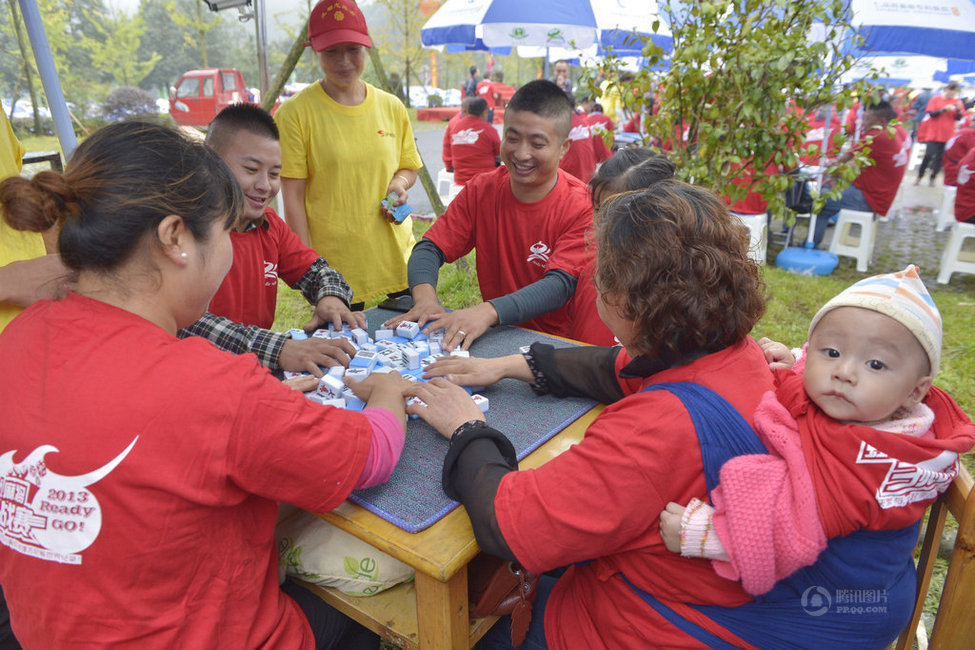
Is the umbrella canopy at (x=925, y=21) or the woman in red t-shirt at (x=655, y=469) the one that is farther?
the umbrella canopy at (x=925, y=21)

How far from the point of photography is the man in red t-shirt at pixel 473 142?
765 cm

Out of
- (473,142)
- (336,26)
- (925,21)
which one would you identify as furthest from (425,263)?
(473,142)

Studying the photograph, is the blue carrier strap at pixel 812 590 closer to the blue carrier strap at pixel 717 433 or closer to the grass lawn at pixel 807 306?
the blue carrier strap at pixel 717 433

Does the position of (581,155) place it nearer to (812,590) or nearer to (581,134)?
(581,134)

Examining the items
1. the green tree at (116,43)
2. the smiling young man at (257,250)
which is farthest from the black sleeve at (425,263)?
the green tree at (116,43)

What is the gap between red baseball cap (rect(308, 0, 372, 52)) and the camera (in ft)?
10.9

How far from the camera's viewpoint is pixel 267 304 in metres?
2.78

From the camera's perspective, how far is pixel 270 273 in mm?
2717

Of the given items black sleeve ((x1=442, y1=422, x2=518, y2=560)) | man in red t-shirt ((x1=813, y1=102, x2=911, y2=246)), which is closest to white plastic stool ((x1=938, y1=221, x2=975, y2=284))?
man in red t-shirt ((x1=813, y1=102, x2=911, y2=246))

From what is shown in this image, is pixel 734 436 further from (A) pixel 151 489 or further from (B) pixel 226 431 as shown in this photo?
(A) pixel 151 489

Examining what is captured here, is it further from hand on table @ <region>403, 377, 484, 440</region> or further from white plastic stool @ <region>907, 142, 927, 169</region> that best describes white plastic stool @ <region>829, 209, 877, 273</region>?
white plastic stool @ <region>907, 142, 927, 169</region>

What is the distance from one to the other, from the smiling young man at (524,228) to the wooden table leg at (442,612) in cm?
128

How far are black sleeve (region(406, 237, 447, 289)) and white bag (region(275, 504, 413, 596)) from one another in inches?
58.7

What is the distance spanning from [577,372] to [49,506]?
4.54 ft
